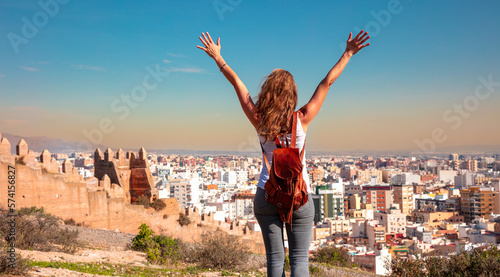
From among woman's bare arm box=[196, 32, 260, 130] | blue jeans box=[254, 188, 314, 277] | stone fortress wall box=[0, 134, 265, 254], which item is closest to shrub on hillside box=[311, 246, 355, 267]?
stone fortress wall box=[0, 134, 265, 254]

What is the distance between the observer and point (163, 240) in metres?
9.47

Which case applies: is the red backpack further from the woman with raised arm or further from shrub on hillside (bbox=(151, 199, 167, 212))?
shrub on hillside (bbox=(151, 199, 167, 212))

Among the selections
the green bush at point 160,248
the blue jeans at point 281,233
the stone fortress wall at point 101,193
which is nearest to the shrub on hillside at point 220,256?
the green bush at point 160,248

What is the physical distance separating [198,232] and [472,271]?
15.9 metres

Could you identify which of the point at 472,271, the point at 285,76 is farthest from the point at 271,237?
the point at 472,271

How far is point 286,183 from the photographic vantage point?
2.70 m

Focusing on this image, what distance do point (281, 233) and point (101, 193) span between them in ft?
46.8

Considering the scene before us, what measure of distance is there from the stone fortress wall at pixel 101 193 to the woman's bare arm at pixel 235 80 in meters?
10.5

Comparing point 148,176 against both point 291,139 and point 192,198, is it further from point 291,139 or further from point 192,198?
point 192,198

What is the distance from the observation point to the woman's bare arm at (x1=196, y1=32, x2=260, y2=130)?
2904 millimetres

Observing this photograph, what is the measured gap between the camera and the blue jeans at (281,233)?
279cm

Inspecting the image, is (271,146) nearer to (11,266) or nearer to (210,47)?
(210,47)

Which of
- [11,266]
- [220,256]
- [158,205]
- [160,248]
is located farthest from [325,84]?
[158,205]

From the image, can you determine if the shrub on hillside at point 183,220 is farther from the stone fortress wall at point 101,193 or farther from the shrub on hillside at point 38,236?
the shrub on hillside at point 38,236
